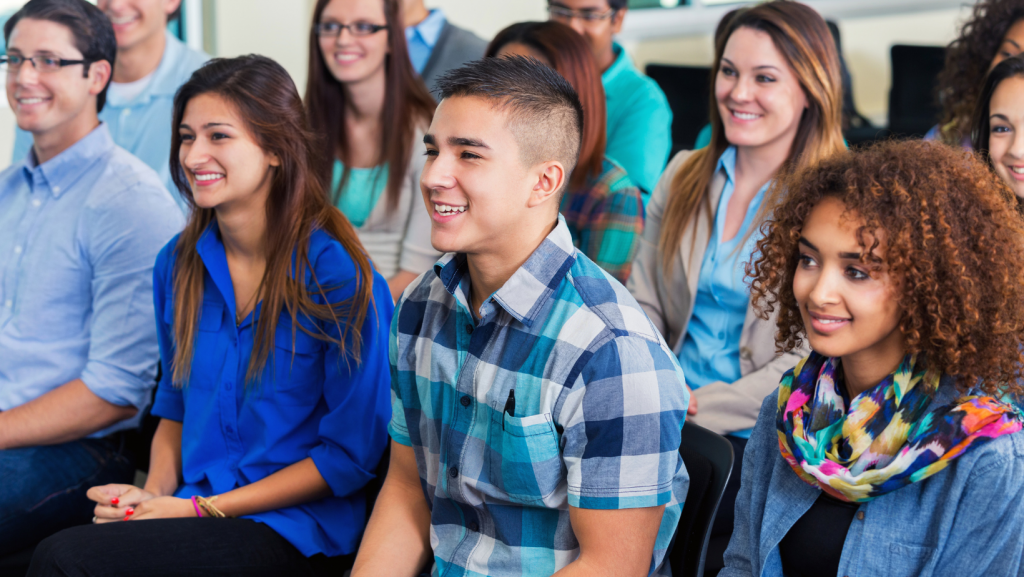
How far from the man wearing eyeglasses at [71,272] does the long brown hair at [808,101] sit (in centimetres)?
118

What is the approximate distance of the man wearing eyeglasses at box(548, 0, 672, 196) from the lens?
2.59 metres

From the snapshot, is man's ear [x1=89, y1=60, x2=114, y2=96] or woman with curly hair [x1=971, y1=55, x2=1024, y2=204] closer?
woman with curly hair [x1=971, y1=55, x2=1024, y2=204]

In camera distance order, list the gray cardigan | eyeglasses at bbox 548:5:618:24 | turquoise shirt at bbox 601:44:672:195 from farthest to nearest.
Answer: the gray cardigan → eyeglasses at bbox 548:5:618:24 → turquoise shirt at bbox 601:44:672:195

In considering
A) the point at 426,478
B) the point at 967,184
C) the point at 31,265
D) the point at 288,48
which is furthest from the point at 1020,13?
the point at 288,48

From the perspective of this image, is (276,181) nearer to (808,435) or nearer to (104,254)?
(104,254)

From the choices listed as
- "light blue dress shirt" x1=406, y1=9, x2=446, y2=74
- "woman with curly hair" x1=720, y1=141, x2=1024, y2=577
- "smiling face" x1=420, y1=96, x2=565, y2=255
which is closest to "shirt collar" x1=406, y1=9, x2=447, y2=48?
"light blue dress shirt" x1=406, y1=9, x2=446, y2=74

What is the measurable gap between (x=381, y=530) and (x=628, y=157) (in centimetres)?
157

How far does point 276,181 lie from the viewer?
1685 mm

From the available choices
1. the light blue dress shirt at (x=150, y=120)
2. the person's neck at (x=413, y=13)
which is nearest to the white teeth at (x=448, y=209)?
the light blue dress shirt at (x=150, y=120)

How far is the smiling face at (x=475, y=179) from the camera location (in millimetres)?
1198

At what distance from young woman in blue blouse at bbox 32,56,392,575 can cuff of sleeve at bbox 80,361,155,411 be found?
19cm

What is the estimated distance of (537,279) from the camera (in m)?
1.20

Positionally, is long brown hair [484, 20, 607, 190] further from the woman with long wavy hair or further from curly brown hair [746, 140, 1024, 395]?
curly brown hair [746, 140, 1024, 395]

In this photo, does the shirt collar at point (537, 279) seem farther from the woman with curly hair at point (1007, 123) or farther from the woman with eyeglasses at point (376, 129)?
the woman with eyeglasses at point (376, 129)
